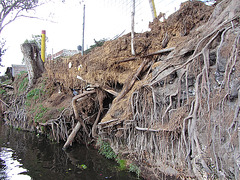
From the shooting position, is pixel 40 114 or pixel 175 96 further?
pixel 40 114

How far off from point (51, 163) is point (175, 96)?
4858mm

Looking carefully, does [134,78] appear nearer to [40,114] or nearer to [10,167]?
[10,167]

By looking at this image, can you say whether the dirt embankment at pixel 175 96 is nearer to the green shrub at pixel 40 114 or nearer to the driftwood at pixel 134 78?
the driftwood at pixel 134 78

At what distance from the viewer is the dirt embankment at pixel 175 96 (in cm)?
318

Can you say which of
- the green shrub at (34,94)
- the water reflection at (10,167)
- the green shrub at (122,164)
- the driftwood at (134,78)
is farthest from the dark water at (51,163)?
the green shrub at (34,94)

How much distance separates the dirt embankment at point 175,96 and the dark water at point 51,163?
0.64 metres

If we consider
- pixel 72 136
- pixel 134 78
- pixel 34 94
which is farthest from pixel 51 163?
pixel 34 94

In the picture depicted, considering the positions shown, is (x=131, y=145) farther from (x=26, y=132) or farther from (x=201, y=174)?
(x=26, y=132)

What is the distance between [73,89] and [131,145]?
18.6ft

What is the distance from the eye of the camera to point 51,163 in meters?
6.39

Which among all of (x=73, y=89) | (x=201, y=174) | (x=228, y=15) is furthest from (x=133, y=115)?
(x=73, y=89)

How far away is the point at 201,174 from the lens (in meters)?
3.45

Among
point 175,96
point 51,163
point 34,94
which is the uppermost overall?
point 175,96

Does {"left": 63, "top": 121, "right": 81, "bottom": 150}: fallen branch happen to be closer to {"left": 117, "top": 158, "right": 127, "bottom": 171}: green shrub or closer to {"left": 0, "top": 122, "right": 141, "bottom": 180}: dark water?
{"left": 0, "top": 122, "right": 141, "bottom": 180}: dark water
